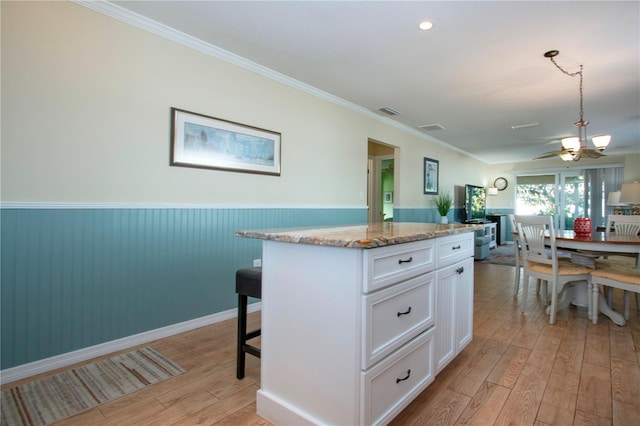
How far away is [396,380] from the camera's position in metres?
1.39

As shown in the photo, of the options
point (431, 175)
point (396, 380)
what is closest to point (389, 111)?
point (431, 175)

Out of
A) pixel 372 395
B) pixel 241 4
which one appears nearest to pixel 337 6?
pixel 241 4

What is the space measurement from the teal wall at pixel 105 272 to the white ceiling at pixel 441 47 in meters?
1.46

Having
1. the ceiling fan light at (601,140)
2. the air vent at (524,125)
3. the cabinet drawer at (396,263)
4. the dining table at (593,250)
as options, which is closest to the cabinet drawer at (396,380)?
the cabinet drawer at (396,263)

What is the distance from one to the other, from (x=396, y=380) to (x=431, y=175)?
212 inches

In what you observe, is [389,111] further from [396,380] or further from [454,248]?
[396,380]

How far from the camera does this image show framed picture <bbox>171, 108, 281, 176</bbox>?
249 centimetres

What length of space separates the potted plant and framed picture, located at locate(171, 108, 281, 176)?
4.08 metres

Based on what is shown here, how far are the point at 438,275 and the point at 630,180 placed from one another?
8596 millimetres

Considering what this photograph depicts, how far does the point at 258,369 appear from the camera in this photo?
196cm

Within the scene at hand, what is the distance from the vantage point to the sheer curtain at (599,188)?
743 centimetres

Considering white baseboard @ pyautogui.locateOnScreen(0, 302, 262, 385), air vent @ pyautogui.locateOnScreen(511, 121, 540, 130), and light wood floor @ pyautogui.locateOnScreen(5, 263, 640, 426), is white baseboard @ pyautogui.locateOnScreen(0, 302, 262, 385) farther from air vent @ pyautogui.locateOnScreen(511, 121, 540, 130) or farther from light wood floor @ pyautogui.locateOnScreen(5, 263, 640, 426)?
air vent @ pyautogui.locateOnScreen(511, 121, 540, 130)

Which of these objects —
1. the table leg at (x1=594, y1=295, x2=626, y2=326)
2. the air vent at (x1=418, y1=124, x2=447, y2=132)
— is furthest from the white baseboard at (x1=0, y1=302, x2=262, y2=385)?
the air vent at (x1=418, y1=124, x2=447, y2=132)

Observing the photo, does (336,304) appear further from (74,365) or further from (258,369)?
(74,365)
